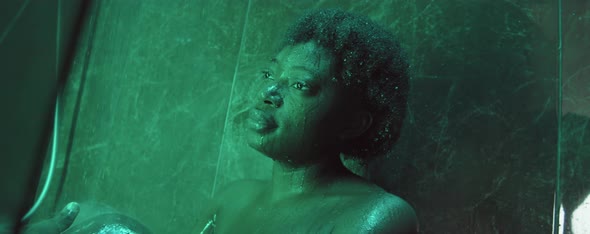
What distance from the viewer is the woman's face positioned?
1.27 m

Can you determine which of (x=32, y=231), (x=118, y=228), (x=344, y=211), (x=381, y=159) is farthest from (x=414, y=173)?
(x=32, y=231)

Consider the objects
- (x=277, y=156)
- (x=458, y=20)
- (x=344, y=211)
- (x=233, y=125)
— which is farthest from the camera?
(x=233, y=125)

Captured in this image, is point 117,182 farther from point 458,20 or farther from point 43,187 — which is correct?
point 458,20

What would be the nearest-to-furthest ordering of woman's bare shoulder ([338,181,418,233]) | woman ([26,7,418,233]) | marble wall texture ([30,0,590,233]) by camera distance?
woman's bare shoulder ([338,181,418,233]), woman ([26,7,418,233]), marble wall texture ([30,0,590,233])

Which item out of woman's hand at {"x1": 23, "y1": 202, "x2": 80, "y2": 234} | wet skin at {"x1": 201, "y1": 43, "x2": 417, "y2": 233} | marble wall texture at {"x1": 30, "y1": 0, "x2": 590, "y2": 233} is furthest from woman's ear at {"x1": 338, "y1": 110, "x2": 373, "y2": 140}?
woman's hand at {"x1": 23, "y1": 202, "x2": 80, "y2": 234}

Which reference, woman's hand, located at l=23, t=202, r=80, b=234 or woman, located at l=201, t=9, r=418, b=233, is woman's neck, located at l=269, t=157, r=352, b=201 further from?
woman's hand, located at l=23, t=202, r=80, b=234

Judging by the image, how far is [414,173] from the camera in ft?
4.83

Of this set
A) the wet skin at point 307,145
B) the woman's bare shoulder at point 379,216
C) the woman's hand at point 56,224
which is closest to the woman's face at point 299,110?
the wet skin at point 307,145

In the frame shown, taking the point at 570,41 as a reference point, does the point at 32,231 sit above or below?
below

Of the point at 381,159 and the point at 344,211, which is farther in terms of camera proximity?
the point at 381,159

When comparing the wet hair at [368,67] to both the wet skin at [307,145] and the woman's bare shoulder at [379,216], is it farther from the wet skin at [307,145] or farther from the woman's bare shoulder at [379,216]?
the woman's bare shoulder at [379,216]

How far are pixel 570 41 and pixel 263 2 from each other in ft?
3.13

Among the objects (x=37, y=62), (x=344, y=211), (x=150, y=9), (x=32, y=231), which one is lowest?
(x=32, y=231)

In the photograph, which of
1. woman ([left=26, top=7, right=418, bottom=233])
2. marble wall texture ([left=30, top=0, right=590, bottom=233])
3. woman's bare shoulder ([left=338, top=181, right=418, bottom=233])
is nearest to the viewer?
woman's bare shoulder ([left=338, top=181, right=418, bottom=233])
